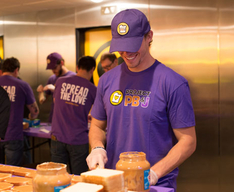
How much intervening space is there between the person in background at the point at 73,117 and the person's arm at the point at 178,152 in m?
1.90

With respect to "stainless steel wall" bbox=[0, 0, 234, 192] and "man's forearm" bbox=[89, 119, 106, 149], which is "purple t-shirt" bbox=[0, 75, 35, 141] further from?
"man's forearm" bbox=[89, 119, 106, 149]

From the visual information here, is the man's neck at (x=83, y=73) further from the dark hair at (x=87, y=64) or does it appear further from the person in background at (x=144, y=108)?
the person in background at (x=144, y=108)

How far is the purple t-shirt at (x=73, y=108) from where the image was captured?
11.6ft

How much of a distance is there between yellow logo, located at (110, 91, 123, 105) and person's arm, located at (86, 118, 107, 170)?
219mm

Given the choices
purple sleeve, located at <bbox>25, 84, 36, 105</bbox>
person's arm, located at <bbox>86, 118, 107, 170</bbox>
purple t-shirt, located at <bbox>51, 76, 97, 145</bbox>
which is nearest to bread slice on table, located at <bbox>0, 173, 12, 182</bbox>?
person's arm, located at <bbox>86, 118, 107, 170</bbox>

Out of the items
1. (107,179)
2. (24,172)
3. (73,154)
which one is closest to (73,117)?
(73,154)

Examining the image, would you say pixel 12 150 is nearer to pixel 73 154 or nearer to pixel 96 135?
pixel 73 154

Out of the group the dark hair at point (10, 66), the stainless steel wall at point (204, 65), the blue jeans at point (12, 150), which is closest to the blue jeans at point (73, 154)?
the blue jeans at point (12, 150)

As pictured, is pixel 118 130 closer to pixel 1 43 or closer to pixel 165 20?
pixel 165 20

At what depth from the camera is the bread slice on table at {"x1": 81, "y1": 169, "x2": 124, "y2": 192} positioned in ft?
3.82

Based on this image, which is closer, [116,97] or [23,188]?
[23,188]

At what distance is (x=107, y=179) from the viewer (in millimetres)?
1159

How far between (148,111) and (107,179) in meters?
0.67

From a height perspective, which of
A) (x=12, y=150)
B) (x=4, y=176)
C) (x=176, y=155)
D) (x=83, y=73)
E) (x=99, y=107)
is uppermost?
(x=83, y=73)
